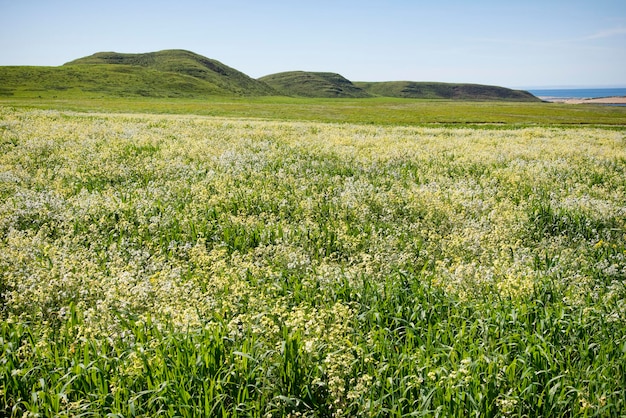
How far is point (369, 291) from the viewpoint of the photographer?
20.6ft

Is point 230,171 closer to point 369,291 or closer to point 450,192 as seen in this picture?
point 450,192

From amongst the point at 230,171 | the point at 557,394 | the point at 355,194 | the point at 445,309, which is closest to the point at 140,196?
the point at 230,171

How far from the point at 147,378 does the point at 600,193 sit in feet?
43.7

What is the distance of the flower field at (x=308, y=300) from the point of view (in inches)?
163

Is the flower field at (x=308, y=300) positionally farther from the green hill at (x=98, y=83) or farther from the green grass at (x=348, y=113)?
the green hill at (x=98, y=83)

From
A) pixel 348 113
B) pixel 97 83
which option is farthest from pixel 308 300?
pixel 97 83

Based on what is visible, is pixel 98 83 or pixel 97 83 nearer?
pixel 97 83

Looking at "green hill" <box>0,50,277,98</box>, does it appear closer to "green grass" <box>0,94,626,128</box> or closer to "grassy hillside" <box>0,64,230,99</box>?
"grassy hillside" <box>0,64,230,99</box>

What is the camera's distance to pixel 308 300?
6.19 meters

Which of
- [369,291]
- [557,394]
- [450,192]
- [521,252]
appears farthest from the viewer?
[450,192]

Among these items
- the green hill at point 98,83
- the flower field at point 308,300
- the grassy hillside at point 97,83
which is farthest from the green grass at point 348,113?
the flower field at point 308,300

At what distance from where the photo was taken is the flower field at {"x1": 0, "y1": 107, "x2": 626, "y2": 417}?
413cm

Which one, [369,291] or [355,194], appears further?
[355,194]

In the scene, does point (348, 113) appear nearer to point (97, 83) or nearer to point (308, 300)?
point (308, 300)
